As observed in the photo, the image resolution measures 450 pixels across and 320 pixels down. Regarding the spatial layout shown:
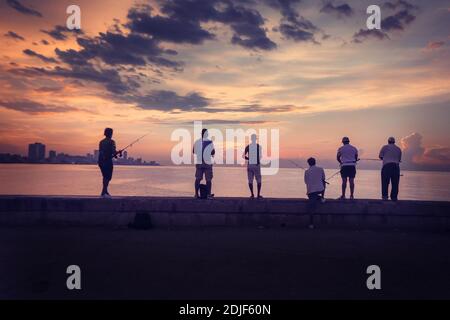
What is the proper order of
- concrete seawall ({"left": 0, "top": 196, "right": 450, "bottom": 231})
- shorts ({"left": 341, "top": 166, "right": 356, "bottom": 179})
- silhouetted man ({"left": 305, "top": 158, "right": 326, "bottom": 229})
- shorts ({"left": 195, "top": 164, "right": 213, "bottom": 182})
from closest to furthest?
concrete seawall ({"left": 0, "top": 196, "right": 450, "bottom": 231}) < silhouetted man ({"left": 305, "top": 158, "right": 326, "bottom": 229}) < shorts ({"left": 195, "top": 164, "right": 213, "bottom": 182}) < shorts ({"left": 341, "top": 166, "right": 356, "bottom": 179})

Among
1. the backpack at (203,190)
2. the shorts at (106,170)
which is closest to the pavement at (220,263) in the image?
the backpack at (203,190)

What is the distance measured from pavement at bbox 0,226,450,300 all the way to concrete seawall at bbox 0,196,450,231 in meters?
0.47

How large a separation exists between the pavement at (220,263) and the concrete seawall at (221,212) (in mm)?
471

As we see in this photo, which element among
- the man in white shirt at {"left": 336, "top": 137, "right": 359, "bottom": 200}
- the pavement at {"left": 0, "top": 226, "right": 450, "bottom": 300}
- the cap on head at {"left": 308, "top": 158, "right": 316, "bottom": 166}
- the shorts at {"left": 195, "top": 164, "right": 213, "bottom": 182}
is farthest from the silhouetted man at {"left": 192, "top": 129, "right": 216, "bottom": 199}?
the man in white shirt at {"left": 336, "top": 137, "right": 359, "bottom": 200}

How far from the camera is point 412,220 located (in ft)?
33.6

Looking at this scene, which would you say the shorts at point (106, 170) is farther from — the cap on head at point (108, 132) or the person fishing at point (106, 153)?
the cap on head at point (108, 132)

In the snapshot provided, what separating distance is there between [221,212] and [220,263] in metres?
3.57

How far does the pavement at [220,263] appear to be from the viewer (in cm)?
530

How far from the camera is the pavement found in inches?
209

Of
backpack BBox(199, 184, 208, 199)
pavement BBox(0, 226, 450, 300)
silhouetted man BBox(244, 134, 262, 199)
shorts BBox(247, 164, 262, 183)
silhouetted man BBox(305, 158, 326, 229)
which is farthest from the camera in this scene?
shorts BBox(247, 164, 262, 183)

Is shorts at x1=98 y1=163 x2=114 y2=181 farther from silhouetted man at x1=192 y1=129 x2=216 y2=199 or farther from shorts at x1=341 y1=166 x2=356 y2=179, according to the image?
shorts at x1=341 y1=166 x2=356 y2=179

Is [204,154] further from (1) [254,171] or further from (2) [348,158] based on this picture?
(2) [348,158]
